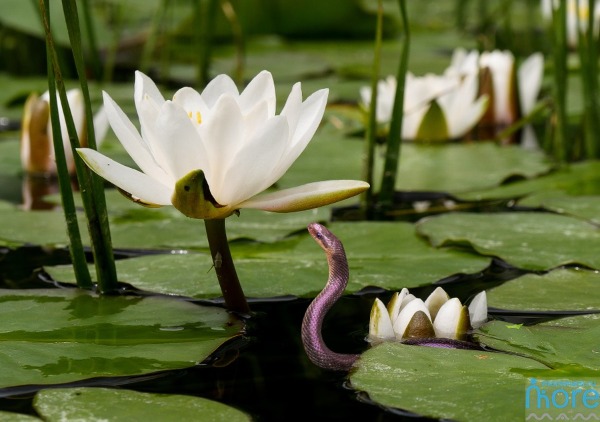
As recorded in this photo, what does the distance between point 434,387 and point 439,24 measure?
19.1 ft

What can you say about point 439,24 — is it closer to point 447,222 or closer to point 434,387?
point 447,222

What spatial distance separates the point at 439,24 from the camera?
661 centimetres

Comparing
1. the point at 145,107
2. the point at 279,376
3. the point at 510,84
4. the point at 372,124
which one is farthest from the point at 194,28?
the point at 279,376

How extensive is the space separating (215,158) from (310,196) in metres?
0.14

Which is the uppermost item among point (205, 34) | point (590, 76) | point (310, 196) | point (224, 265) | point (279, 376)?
point (205, 34)

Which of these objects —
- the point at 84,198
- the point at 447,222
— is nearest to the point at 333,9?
the point at 447,222

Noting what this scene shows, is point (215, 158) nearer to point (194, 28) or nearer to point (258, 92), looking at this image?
point (258, 92)

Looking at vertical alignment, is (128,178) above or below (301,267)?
above

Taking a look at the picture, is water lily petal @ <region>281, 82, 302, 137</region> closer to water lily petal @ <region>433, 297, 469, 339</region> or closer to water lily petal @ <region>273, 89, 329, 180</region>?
water lily petal @ <region>273, 89, 329, 180</region>

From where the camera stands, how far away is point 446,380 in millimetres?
1095

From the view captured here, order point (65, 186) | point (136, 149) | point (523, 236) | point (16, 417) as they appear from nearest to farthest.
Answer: point (16, 417), point (136, 149), point (65, 186), point (523, 236)

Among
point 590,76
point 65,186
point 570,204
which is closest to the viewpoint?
point 65,186

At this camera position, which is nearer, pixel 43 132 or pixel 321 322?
pixel 321 322

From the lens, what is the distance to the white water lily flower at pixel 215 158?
4.01 ft
